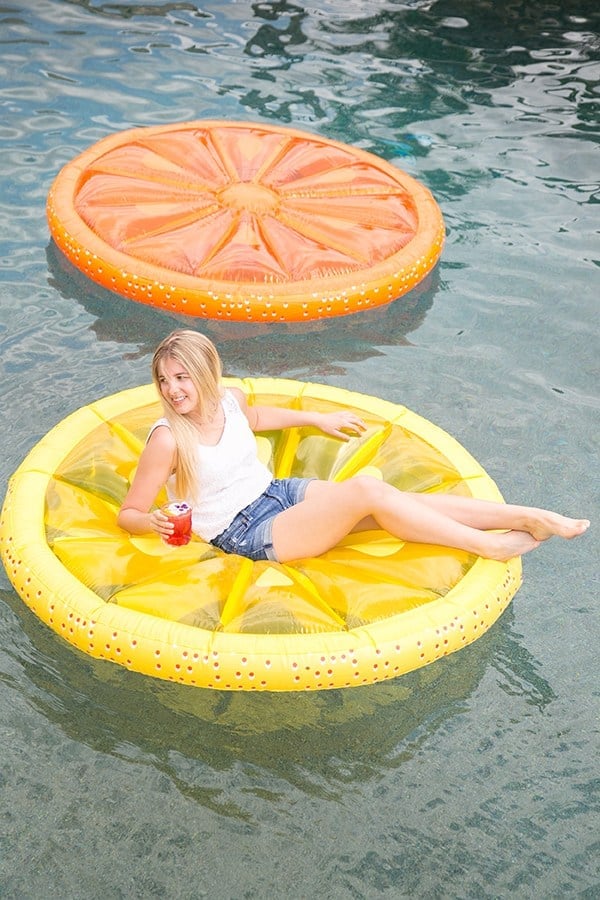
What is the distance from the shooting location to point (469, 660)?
13.8 feet

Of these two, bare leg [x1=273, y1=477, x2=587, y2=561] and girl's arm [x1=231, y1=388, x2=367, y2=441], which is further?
girl's arm [x1=231, y1=388, x2=367, y2=441]

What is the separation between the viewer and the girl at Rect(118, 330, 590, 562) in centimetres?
391

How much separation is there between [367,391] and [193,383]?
201 cm

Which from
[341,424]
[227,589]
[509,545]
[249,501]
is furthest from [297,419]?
[509,545]

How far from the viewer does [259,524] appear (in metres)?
4.13

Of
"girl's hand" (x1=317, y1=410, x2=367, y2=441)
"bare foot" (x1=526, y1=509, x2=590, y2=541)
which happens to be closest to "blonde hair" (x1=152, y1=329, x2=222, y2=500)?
"girl's hand" (x1=317, y1=410, x2=367, y2=441)

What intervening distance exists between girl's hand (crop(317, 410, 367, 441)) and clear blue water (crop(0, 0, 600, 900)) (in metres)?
0.96

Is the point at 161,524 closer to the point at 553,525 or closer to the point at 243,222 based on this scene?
the point at 553,525

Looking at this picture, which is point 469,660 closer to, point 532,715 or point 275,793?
point 532,715

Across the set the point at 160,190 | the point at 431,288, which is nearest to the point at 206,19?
the point at 160,190

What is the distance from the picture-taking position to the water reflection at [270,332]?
595 centimetres

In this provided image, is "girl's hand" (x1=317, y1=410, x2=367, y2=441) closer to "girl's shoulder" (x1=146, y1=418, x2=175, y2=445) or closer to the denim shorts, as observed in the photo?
the denim shorts

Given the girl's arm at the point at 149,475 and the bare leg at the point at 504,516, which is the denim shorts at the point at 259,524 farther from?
the bare leg at the point at 504,516

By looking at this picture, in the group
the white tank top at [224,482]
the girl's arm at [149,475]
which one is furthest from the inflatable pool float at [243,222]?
the girl's arm at [149,475]
